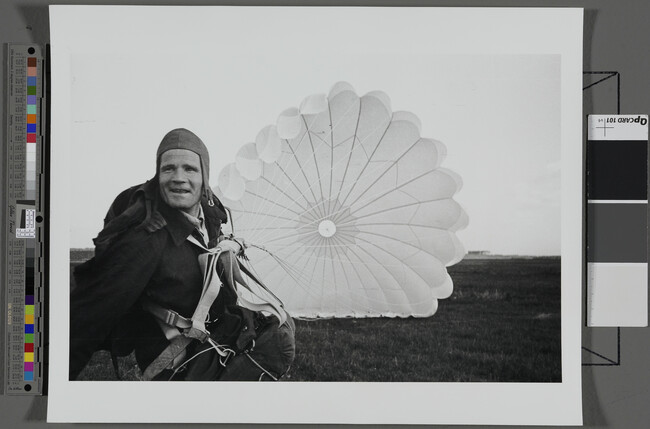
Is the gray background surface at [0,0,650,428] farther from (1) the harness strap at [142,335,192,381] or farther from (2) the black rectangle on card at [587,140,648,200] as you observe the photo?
(1) the harness strap at [142,335,192,381]

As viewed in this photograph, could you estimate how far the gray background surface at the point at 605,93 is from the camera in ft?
8.73

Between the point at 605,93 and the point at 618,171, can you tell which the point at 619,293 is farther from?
the point at 605,93

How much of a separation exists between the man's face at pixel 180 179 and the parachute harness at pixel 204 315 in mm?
176

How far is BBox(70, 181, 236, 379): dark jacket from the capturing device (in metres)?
2.60

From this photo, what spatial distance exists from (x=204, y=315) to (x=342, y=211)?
0.81 m

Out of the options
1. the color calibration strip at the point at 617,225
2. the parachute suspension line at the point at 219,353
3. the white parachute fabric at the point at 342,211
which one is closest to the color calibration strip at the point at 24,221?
the parachute suspension line at the point at 219,353

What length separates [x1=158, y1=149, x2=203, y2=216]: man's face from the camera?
8.59ft

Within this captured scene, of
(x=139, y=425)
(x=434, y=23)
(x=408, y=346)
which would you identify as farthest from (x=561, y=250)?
(x=139, y=425)

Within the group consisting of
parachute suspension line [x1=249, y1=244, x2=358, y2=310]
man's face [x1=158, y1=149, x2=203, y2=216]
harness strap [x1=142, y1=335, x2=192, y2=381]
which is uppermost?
man's face [x1=158, y1=149, x2=203, y2=216]

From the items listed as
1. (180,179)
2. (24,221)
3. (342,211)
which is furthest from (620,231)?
(24,221)

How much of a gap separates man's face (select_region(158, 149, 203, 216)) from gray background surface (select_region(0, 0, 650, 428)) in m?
0.74

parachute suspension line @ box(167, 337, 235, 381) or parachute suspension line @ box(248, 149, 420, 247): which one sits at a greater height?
parachute suspension line @ box(248, 149, 420, 247)

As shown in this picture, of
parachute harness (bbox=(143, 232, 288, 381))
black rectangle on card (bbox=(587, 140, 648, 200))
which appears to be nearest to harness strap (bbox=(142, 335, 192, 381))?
parachute harness (bbox=(143, 232, 288, 381))

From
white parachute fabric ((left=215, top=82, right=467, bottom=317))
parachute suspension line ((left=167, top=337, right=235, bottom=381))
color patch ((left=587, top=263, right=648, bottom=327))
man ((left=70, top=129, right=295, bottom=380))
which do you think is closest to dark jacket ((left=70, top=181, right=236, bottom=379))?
man ((left=70, top=129, right=295, bottom=380))
